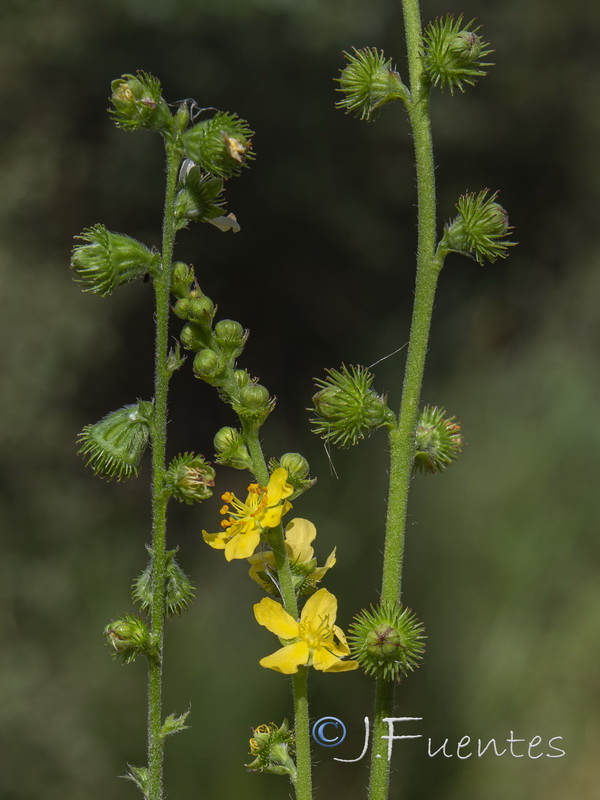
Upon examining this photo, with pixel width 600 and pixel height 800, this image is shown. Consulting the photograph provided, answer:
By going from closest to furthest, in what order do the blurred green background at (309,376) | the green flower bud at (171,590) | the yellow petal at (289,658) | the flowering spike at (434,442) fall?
the yellow petal at (289,658), the green flower bud at (171,590), the flowering spike at (434,442), the blurred green background at (309,376)

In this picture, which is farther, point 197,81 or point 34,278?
point 34,278

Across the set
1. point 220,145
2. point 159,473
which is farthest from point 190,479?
point 220,145

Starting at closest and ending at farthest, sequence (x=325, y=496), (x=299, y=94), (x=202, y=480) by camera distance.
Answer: (x=202, y=480)
(x=325, y=496)
(x=299, y=94)

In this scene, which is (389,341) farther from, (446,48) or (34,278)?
(446,48)

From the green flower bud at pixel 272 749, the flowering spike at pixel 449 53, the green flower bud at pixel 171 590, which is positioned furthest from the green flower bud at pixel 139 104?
the green flower bud at pixel 272 749

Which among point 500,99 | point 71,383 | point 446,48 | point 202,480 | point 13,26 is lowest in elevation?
point 202,480

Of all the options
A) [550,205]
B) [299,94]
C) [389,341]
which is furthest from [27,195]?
[550,205]

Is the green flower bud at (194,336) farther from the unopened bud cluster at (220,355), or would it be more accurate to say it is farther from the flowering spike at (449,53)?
the flowering spike at (449,53)
